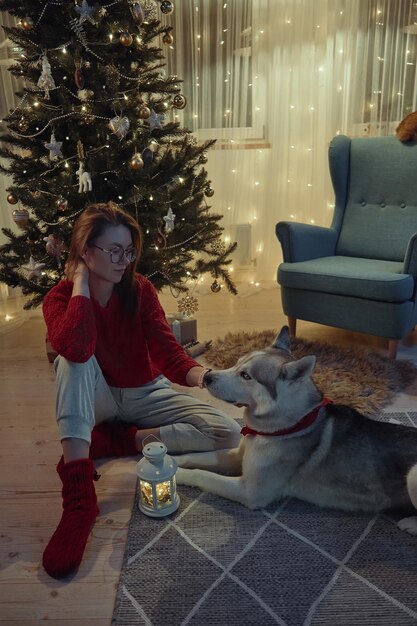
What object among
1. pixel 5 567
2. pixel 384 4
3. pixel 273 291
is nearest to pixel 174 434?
pixel 5 567

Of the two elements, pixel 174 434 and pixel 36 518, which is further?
pixel 174 434

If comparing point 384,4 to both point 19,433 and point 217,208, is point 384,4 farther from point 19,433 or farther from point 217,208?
point 19,433

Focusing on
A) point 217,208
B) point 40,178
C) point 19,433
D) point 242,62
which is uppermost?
point 242,62

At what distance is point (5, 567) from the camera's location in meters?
1.42

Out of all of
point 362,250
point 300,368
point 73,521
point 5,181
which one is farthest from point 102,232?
point 5,181

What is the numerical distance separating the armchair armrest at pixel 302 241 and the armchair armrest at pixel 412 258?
718 millimetres

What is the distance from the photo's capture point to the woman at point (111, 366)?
162 centimetres

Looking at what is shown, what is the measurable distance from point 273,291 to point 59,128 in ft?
8.30

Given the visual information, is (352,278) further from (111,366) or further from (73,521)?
(73,521)

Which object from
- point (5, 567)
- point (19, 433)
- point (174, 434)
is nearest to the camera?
point (5, 567)

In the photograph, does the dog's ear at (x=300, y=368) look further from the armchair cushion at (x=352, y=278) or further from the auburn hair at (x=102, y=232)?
the armchair cushion at (x=352, y=278)

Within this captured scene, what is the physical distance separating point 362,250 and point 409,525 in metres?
2.35

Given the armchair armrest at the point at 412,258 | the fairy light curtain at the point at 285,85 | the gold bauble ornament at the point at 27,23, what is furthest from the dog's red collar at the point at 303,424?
the fairy light curtain at the point at 285,85

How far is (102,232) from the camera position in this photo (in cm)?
178
